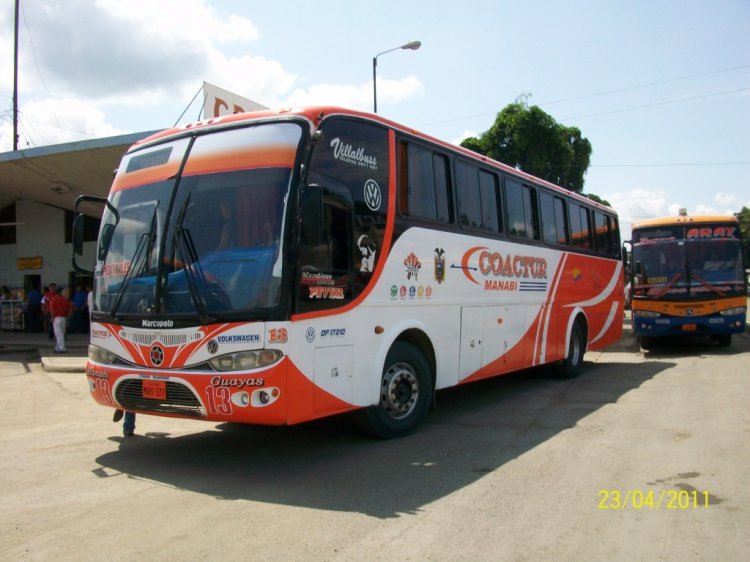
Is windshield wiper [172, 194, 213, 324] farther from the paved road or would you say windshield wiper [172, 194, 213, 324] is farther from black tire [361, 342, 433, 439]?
A: black tire [361, 342, 433, 439]

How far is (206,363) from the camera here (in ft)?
17.6

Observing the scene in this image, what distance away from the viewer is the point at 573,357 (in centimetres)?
1167

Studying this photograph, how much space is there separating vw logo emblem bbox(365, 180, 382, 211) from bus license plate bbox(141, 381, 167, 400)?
257 cm

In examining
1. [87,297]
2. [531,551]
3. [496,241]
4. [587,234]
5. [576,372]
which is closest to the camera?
[531,551]

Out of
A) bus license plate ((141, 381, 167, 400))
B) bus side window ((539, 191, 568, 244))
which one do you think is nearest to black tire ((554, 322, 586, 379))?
bus side window ((539, 191, 568, 244))

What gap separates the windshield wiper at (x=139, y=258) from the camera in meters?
5.82

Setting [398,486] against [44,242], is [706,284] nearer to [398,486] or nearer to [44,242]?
[398,486]

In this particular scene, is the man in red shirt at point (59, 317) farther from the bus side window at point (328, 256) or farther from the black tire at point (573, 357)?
the bus side window at point (328, 256)

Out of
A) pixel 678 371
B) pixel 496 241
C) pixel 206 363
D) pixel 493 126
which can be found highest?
pixel 493 126

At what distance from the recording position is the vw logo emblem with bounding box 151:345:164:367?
559 centimetres

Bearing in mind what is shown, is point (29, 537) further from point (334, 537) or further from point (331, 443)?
point (331, 443)

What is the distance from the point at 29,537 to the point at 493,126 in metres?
23.9

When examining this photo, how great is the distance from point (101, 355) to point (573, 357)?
839 centimetres

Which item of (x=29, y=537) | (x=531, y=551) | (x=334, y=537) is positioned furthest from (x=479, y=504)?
(x=29, y=537)
